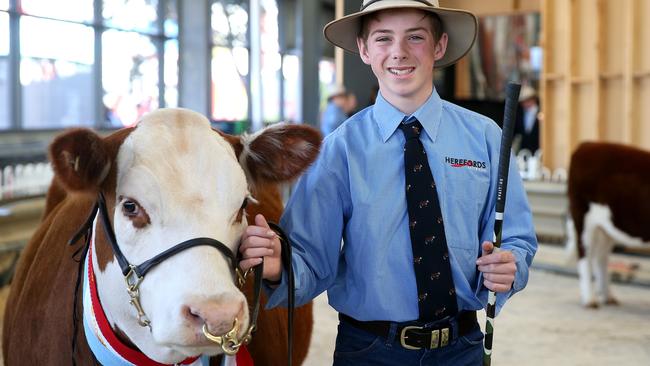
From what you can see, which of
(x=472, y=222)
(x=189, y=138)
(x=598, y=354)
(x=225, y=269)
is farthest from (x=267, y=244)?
(x=598, y=354)

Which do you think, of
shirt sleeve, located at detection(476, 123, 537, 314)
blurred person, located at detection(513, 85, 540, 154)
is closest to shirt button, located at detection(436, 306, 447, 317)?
shirt sleeve, located at detection(476, 123, 537, 314)

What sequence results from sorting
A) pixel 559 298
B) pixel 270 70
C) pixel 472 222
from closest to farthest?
pixel 472 222 → pixel 559 298 → pixel 270 70

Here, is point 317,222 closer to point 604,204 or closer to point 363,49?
point 363,49

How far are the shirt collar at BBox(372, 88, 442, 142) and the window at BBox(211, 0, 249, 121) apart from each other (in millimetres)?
13312

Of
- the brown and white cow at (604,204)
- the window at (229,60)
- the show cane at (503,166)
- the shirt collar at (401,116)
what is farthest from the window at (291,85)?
the show cane at (503,166)

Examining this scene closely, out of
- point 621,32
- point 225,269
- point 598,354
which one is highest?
point 621,32

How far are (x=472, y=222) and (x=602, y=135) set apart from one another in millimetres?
6493

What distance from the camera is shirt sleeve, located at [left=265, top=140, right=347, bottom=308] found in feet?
6.68

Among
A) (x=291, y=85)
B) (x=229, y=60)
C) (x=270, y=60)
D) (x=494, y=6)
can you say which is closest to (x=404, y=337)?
(x=494, y=6)

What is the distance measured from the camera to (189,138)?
181 centimetres

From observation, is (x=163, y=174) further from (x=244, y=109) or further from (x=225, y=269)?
(x=244, y=109)

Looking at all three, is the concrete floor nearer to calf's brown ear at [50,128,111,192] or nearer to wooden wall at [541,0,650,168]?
wooden wall at [541,0,650,168]

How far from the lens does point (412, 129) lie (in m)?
2.12

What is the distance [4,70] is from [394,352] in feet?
29.3
